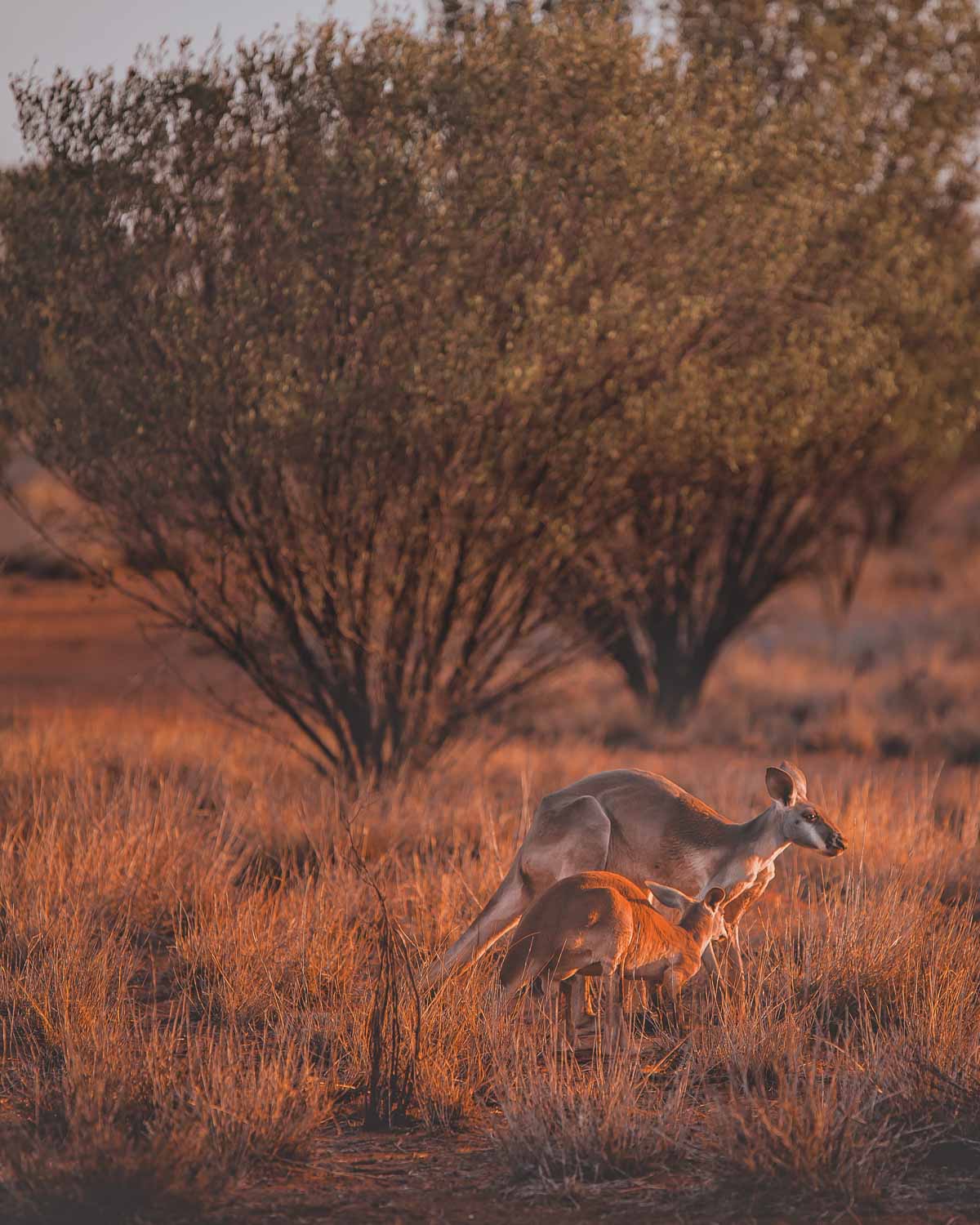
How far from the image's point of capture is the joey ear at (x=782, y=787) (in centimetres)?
587

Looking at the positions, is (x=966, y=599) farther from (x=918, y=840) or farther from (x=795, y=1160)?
(x=795, y=1160)

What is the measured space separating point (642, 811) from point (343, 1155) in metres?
1.86

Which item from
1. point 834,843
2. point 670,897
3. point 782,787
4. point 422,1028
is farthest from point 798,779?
point 422,1028

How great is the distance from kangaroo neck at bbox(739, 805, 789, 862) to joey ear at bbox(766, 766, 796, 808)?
0.05 meters

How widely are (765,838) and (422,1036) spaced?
152 centimetres

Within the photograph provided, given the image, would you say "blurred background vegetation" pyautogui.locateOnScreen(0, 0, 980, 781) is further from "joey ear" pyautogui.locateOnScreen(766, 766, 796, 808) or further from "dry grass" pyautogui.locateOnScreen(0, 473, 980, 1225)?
"joey ear" pyautogui.locateOnScreen(766, 766, 796, 808)

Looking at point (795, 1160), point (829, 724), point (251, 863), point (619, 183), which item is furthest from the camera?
point (829, 724)

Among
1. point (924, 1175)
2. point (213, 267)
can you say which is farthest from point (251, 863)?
point (924, 1175)

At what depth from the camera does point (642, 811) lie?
20.2 feet

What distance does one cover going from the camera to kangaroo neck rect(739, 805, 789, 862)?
5910 mm

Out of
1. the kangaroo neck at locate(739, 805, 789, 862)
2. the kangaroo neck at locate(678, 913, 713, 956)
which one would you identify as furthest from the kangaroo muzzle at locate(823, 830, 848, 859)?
the kangaroo neck at locate(678, 913, 713, 956)

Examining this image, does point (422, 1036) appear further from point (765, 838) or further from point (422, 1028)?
point (765, 838)

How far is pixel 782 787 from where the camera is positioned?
231 inches

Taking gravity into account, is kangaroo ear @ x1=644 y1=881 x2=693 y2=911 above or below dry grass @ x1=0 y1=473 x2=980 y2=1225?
above
